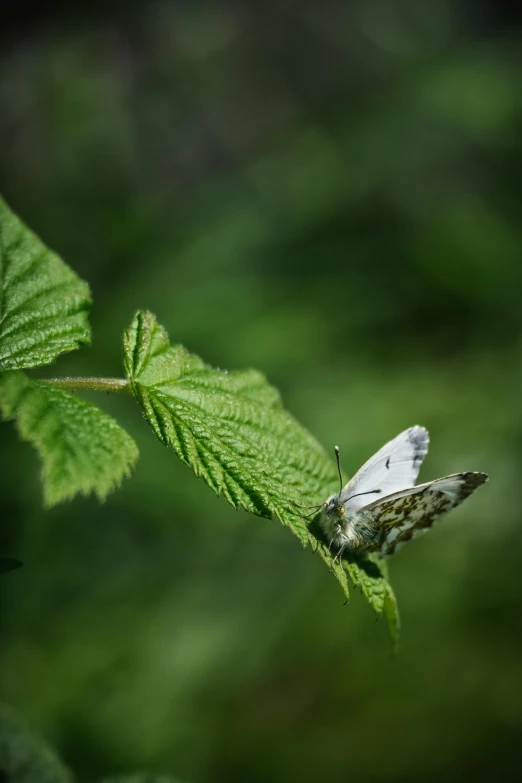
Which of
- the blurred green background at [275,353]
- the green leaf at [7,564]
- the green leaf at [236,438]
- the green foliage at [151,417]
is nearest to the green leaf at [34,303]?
the green foliage at [151,417]

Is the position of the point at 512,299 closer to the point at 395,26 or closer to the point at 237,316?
the point at 237,316

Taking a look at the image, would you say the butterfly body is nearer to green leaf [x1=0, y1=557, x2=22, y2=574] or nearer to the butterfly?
the butterfly

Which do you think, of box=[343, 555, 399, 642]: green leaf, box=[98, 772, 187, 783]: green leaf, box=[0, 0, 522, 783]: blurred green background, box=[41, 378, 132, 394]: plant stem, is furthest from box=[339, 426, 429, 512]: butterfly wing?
box=[0, 0, 522, 783]: blurred green background

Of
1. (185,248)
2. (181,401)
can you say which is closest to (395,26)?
(185,248)

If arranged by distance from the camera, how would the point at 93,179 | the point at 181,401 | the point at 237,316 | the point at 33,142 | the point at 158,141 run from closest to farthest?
the point at 181,401 < the point at 237,316 < the point at 93,179 < the point at 33,142 < the point at 158,141

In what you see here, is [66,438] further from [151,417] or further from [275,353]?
[275,353]

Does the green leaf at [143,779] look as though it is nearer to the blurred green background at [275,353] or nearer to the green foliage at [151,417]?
the green foliage at [151,417]

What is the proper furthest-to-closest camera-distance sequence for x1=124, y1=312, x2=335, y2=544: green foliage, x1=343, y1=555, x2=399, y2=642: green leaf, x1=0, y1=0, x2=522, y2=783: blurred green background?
x1=0, y1=0, x2=522, y2=783: blurred green background → x1=343, y1=555, x2=399, y2=642: green leaf → x1=124, y1=312, x2=335, y2=544: green foliage
